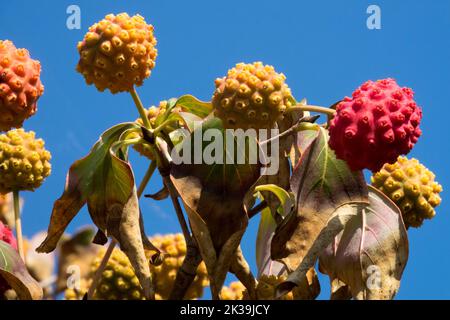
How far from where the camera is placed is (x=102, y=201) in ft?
6.54

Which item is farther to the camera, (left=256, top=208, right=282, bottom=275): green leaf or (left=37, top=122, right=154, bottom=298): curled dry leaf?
(left=256, top=208, right=282, bottom=275): green leaf

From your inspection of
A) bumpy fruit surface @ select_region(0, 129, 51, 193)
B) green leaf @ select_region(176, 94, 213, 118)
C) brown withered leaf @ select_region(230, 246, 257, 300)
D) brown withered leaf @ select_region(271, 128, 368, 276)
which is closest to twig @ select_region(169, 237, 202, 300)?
brown withered leaf @ select_region(230, 246, 257, 300)

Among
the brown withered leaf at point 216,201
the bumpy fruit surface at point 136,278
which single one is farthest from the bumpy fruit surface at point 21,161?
the brown withered leaf at point 216,201

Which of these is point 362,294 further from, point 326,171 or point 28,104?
point 28,104

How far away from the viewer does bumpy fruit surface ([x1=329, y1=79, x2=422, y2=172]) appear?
1762 mm

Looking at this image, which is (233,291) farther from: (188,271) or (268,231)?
(188,271)

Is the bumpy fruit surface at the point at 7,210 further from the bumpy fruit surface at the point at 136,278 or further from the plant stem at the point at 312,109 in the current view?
the plant stem at the point at 312,109

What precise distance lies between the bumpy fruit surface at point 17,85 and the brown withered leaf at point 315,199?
0.53 m

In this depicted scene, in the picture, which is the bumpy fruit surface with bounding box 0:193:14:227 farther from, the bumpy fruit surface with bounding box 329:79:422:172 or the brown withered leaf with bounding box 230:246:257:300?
the bumpy fruit surface with bounding box 329:79:422:172

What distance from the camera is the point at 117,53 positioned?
1.91 m

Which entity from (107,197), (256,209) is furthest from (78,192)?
(256,209)

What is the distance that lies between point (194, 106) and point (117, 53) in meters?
0.23

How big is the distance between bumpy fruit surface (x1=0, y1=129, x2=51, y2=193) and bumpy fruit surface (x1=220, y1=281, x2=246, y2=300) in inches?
19.1

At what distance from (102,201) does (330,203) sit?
450 millimetres
